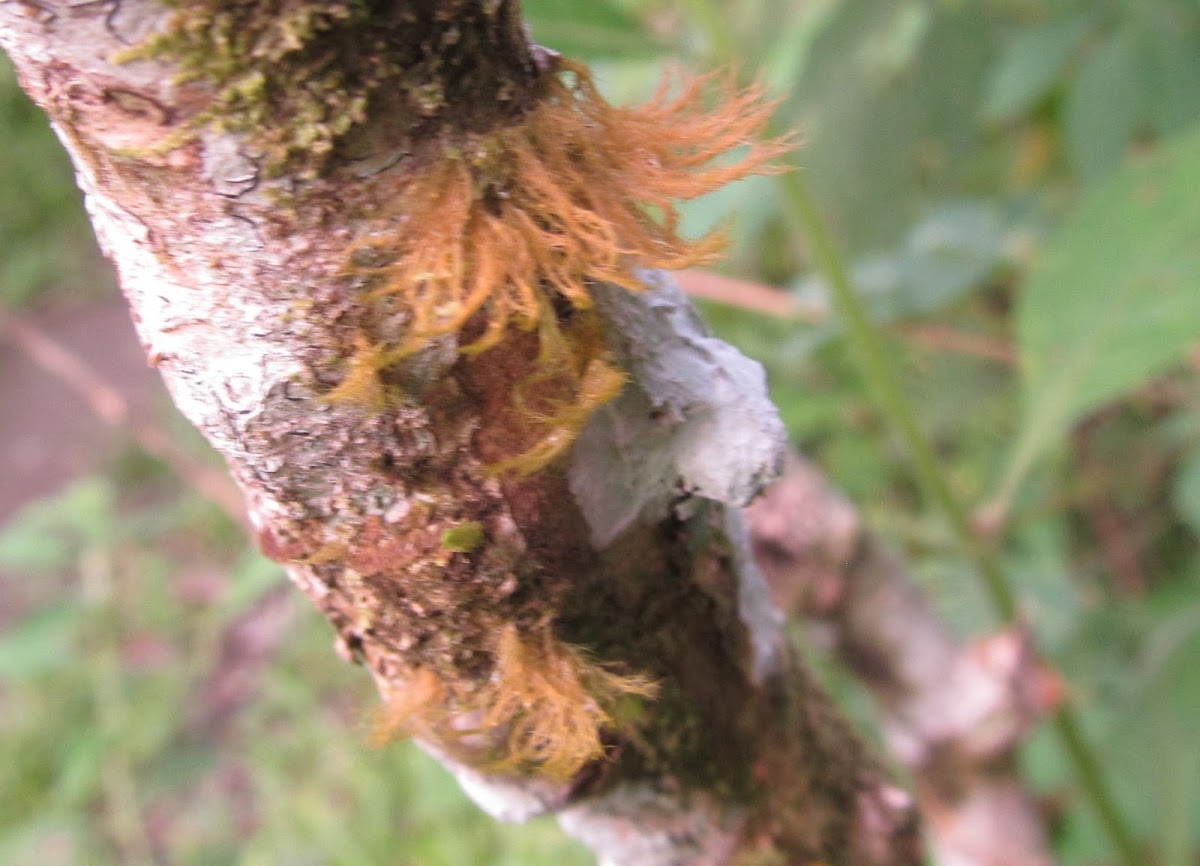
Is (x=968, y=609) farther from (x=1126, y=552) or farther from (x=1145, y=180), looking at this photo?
(x=1126, y=552)

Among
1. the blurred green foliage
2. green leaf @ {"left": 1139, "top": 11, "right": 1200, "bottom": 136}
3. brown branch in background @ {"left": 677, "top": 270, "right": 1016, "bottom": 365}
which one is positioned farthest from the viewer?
the blurred green foliage

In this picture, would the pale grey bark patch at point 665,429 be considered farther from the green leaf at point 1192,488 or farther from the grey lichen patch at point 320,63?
the green leaf at point 1192,488

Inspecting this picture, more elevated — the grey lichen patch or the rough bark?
the grey lichen patch

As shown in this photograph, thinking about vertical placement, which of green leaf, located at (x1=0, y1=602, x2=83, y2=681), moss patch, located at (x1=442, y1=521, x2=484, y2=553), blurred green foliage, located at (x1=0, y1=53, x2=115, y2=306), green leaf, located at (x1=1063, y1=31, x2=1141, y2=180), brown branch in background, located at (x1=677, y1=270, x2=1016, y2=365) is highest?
moss patch, located at (x1=442, y1=521, x2=484, y2=553)

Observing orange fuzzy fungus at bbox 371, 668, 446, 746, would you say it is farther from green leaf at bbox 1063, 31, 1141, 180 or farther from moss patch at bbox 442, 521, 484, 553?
green leaf at bbox 1063, 31, 1141, 180

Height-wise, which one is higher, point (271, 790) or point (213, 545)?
point (271, 790)

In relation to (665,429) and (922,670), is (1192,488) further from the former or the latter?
(665,429)

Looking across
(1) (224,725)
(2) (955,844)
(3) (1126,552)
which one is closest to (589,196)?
(2) (955,844)

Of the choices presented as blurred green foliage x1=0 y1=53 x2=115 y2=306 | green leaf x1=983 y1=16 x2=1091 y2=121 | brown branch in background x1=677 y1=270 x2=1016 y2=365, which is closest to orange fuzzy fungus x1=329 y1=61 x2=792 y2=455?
brown branch in background x1=677 y1=270 x2=1016 y2=365
